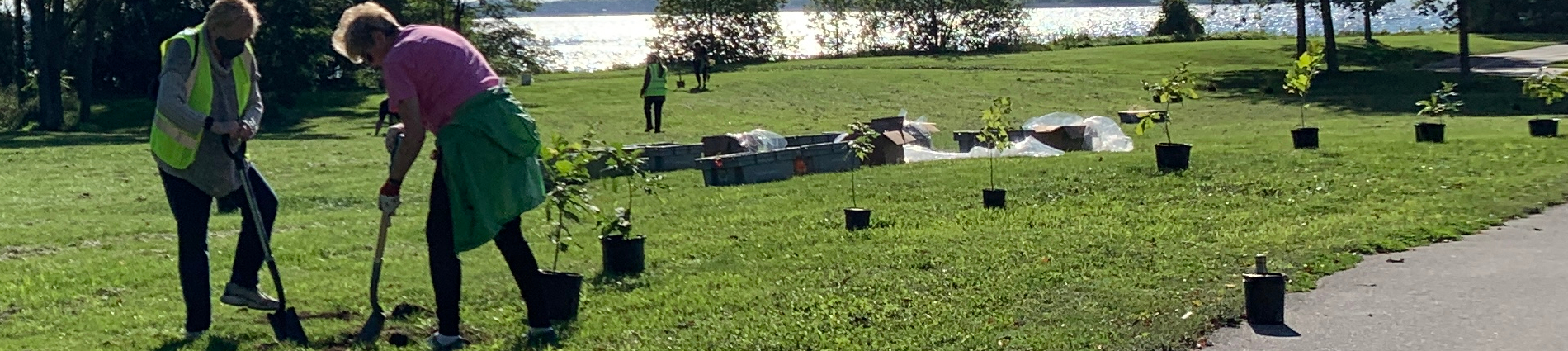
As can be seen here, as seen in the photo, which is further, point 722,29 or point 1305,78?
point 722,29

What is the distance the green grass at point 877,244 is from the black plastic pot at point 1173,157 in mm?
196

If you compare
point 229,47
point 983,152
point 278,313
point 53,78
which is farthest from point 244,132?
point 53,78

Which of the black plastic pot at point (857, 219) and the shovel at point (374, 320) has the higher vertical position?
the shovel at point (374, 320)

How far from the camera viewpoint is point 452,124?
6.52 meters

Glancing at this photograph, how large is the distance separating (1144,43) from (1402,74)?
23381 millimetres

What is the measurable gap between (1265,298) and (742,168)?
9468 millimetres

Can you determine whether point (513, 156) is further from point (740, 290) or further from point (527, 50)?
point (527, 50)

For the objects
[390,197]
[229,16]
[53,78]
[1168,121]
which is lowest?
[1168,121]

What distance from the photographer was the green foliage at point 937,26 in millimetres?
71062

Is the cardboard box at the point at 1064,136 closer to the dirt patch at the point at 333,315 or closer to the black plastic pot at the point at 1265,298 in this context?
the black plastic pot at the point at 1265,298

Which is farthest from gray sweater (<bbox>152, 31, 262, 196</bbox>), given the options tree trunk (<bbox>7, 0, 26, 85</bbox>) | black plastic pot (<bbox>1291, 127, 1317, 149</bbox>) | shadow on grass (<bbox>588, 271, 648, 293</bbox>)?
tree trunk (<bbox>7, 0, 26, 85</bbox>)

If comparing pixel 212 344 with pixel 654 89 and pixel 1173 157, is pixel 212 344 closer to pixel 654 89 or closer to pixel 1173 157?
pixel 1173 157

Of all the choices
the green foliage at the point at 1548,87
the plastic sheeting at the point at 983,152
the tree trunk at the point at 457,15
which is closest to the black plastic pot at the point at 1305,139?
the green foliage at the point at 1548,87

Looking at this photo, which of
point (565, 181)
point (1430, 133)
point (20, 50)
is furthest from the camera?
point (20, 50)
